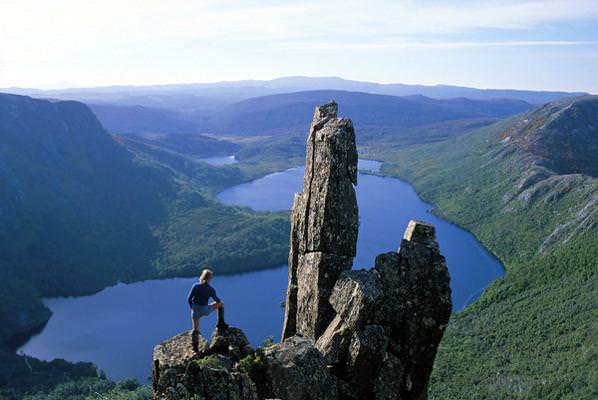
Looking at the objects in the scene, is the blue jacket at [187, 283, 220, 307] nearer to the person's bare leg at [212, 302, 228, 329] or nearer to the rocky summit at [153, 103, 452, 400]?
the person's bare leg at [212, 302, 228, 329]

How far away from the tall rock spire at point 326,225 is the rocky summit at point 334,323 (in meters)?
0.04

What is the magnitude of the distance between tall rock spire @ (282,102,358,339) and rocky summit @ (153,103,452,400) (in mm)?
36

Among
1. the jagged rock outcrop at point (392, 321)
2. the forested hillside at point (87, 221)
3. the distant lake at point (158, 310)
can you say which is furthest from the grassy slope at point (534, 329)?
the forested hillside at point (87, 221)

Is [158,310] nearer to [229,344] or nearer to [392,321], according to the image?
[229,344]

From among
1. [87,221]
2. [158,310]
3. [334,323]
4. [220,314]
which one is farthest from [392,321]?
[87,221]

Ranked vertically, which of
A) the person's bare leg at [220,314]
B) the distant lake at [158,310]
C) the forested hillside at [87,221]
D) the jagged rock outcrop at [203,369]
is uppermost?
the person's bare leg at [220,314]

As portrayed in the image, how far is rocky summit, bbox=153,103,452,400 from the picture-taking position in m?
15.2

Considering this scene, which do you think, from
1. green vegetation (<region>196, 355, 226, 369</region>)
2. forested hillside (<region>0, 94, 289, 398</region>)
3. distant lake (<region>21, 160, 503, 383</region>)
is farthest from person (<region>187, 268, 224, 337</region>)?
forested hillside (<region>0, 94, 289, 398</region>)

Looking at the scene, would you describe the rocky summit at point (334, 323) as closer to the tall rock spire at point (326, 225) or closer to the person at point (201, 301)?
the tall rock spire at point (326, 225)

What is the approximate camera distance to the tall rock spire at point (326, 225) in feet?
60.5

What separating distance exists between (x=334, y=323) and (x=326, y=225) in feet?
11.2

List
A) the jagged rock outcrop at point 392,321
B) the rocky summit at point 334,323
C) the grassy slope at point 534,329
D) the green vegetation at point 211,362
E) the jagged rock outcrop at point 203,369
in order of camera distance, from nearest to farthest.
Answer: the jagged rock outcrop at point 203,369 → the green vegetation at point 211,362 → the rocky summit at point 334,323 → the jagged rock outcrop at point 392,321 → the grassy slope at point 534,329

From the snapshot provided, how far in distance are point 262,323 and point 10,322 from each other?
1997 inches

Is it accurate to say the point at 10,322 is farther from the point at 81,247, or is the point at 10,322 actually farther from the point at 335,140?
the point at 335,140
